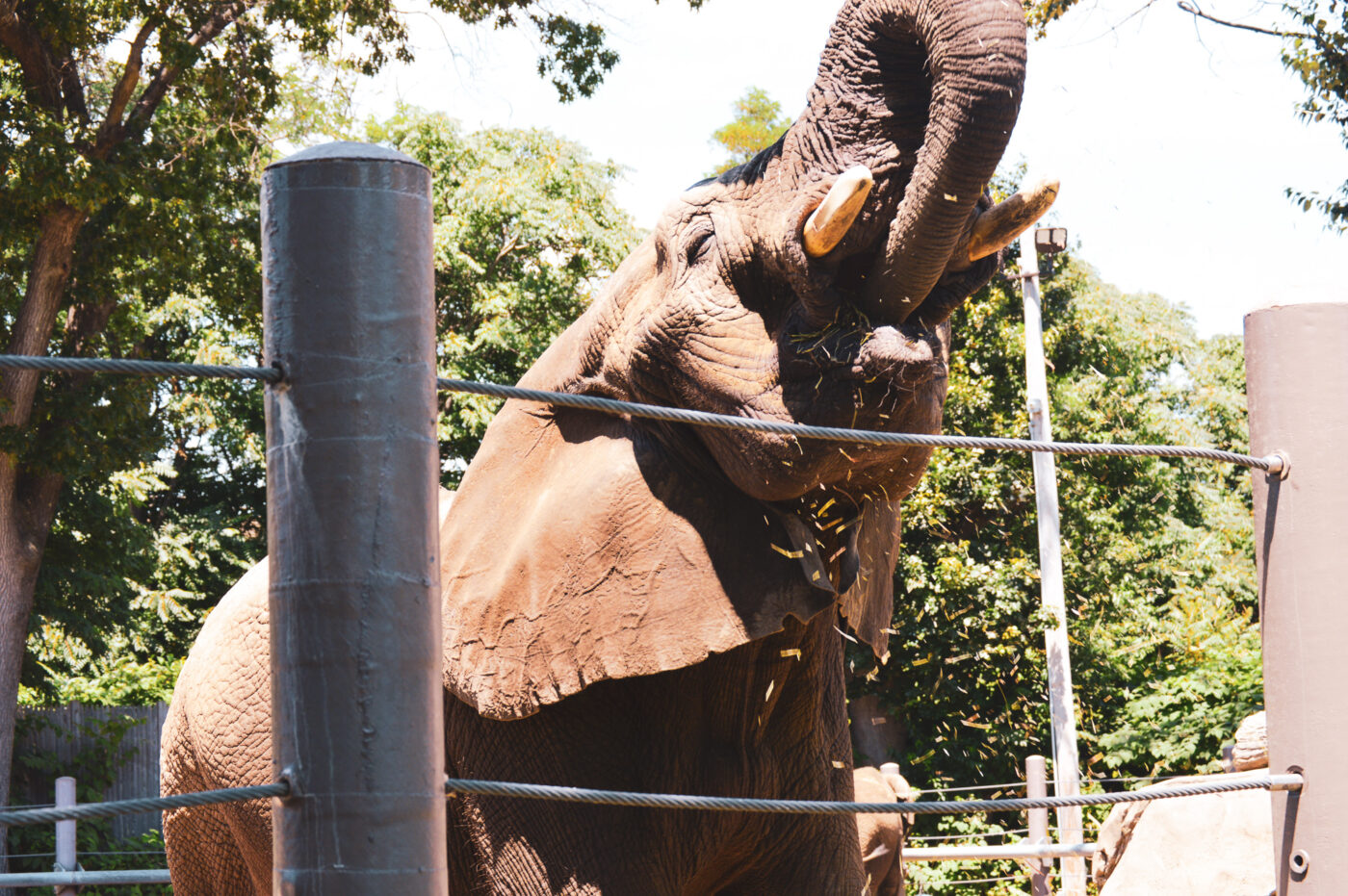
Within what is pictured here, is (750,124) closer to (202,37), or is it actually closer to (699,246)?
(202,37)

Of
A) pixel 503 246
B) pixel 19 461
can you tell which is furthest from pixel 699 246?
pixel 503 246

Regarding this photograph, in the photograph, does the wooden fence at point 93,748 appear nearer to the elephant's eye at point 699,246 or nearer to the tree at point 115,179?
the tree at point 115,179

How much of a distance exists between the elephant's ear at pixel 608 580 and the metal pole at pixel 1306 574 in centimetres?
76

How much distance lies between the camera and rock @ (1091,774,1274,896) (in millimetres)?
8711

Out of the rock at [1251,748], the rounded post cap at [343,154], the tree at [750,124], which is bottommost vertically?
the rock at [1251,748]

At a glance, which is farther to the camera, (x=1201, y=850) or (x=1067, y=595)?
(x=1067, y=595)

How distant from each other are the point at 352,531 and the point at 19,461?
1091 centimetres

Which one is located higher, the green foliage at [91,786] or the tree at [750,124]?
the tree at [750,124]

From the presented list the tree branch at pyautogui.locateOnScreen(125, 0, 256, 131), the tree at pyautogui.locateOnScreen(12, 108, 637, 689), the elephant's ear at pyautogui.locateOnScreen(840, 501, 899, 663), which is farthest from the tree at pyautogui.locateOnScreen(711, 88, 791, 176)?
the elephant's ear at pyautogui.locateOnScreen(840, 501, 899, 663)

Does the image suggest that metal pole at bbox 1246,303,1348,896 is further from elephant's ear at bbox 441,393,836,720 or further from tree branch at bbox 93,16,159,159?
tree branch at bbox 93,16,159,159

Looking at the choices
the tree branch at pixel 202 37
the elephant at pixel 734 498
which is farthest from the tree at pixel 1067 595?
the elephant at pixel 734 498

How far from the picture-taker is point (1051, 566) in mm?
12555

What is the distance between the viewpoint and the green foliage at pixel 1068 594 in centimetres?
1355

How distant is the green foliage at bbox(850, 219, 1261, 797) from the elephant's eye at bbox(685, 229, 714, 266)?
397 inches
